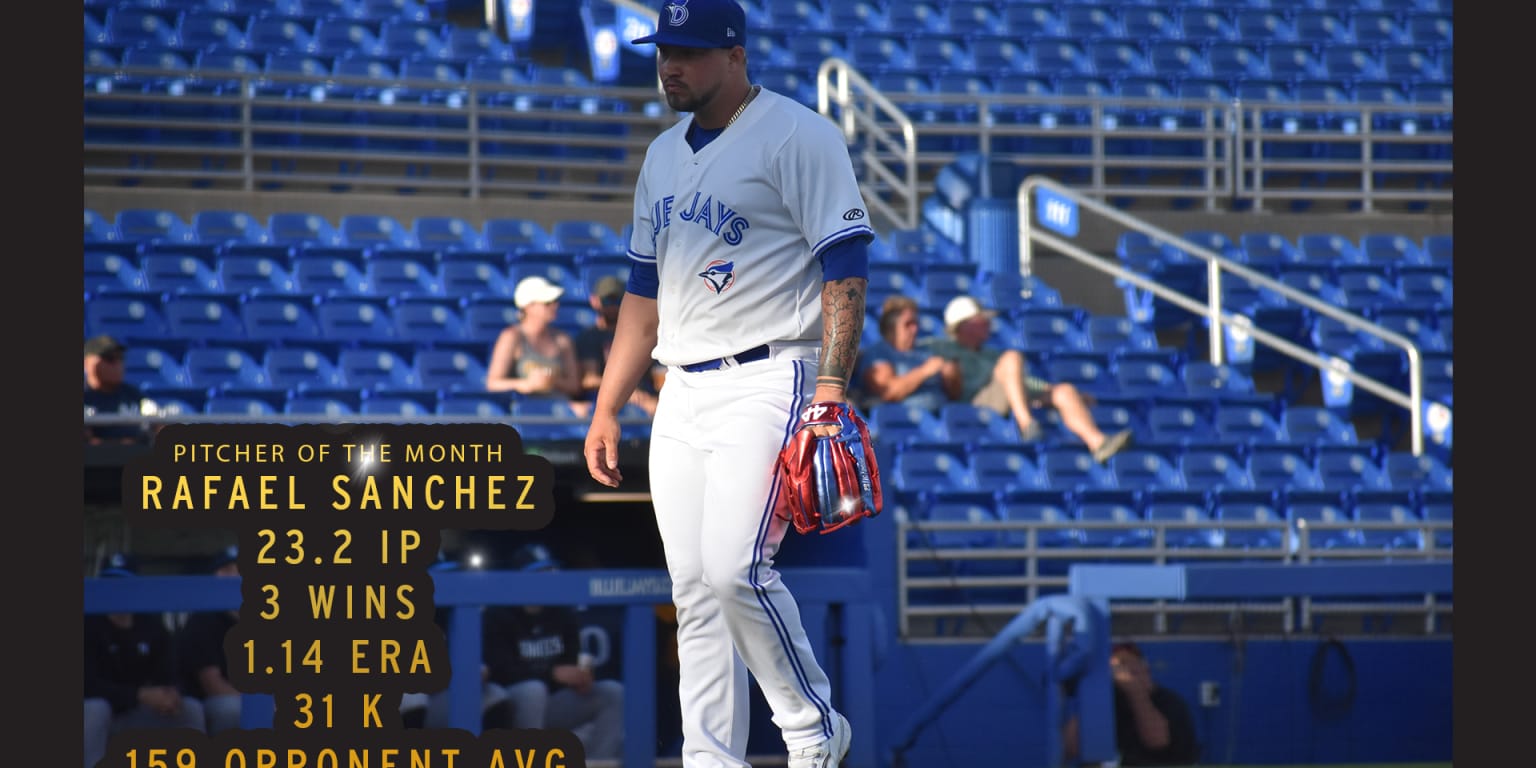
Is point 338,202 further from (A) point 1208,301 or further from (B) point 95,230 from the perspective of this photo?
(A) point 1208,301

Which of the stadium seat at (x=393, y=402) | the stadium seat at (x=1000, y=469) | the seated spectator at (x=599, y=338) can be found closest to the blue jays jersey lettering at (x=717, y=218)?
the seated spectator at (x=599, y=338)

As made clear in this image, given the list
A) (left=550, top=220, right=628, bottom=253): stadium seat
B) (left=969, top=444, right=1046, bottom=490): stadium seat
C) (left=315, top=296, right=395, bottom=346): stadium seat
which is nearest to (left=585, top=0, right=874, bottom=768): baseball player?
(left=969, top=444, right=1046, bottom=490): stadium seat

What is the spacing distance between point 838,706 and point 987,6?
401 inches

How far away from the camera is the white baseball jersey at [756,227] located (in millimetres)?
3711

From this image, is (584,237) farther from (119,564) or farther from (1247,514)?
(119,564)

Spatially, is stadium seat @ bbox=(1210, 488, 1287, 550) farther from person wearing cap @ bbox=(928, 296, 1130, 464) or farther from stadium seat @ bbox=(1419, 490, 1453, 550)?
stadium seat @ bbox=(1419, 490, 1453, 550)

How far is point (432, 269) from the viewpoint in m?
10.2

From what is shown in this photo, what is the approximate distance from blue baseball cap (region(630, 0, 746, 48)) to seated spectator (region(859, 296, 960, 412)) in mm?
5294

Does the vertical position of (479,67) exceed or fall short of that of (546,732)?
it exceeds it

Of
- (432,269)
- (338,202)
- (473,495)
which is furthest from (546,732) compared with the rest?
(338,202)

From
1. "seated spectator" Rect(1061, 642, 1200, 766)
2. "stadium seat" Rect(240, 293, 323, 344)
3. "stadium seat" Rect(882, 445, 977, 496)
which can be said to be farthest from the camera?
"stadium seat" Rect(240, 293, 323, 344)

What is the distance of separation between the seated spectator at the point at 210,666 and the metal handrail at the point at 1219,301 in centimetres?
677

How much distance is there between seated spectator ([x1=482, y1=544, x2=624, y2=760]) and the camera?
16.6 ft

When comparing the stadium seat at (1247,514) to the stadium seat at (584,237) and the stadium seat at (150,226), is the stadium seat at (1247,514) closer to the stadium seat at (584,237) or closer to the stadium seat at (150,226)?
the stadium seat at (584,237)
